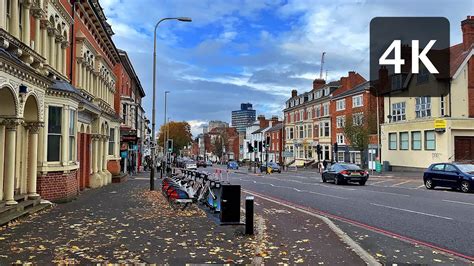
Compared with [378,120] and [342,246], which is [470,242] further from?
[378,120]

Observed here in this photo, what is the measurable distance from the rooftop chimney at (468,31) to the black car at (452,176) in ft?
73.9

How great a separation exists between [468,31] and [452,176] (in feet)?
78.9

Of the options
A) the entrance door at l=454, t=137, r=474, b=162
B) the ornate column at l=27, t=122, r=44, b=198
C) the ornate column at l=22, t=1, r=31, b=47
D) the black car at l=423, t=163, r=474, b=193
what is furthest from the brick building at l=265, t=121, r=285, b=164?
the ornate column at l=22, t=1, r=31, b=47

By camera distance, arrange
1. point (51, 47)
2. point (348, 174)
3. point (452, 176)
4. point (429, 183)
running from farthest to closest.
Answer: point (348, 174)
point (429, 183)
point (452, 176)
point (51, 47)

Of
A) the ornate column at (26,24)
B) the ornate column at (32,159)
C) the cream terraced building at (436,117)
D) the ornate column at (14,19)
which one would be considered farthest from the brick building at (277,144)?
the ornate column at (14,19)

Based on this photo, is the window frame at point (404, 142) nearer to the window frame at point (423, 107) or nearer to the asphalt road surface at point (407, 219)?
the window frame at point (423, 107)

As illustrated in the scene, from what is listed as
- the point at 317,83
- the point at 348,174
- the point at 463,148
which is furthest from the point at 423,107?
the point at 317,83

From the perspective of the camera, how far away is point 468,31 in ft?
134

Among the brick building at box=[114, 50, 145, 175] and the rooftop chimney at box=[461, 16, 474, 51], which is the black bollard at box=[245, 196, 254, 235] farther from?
the rooftop chimney at box=[461, 16, 474, 51]

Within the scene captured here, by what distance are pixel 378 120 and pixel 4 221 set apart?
146ft

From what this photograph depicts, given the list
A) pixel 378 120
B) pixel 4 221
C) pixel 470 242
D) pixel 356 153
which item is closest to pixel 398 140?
pixel 378 120

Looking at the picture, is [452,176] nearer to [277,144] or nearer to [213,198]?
[213,198]

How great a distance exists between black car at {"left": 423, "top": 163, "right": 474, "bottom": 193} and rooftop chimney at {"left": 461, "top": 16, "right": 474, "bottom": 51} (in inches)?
886

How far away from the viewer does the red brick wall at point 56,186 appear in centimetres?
1448
